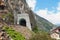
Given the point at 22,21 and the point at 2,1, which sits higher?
the point at 2,1

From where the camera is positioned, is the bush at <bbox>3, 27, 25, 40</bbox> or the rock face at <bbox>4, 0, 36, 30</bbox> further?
the rock face at <bbox>4, 0, 36, 30</bbox>

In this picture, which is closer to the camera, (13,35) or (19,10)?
(13,35)

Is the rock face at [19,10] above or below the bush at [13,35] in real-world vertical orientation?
above

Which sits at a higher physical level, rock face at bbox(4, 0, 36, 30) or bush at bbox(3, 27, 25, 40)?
rock face at bbox(4, 0, 36, 30)

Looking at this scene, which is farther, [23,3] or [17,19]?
[23,3]

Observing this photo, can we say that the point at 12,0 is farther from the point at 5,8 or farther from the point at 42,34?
the point at 42,34

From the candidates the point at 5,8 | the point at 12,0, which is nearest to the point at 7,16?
the point at 5,8

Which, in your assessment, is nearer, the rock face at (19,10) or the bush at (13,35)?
the bush at (13,35)

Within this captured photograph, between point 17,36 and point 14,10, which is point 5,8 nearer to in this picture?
point 14,10

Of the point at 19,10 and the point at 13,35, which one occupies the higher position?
the point at 19,10

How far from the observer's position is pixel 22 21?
237 ft

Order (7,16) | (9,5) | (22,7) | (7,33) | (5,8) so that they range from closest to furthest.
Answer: (7,33) < (7,16) < (5,8) < (9,5) < (22,7)

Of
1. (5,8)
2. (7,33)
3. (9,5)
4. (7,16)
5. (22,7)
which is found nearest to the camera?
(7,33)

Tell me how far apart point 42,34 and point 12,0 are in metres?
33.2
